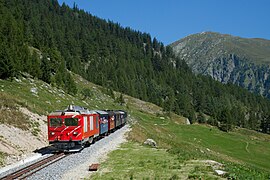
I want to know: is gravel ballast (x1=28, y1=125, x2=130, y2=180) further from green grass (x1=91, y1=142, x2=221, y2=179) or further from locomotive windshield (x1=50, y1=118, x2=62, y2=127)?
locomotive windshield (x1=50, y1=118, x2=62, y2=127)

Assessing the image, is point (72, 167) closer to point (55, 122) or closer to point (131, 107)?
point (55, 122)

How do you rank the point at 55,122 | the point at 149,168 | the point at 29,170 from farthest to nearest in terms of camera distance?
the point at 55,122, the point at 29,170, the point at 149,168

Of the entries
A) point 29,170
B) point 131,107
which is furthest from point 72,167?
point 131,107

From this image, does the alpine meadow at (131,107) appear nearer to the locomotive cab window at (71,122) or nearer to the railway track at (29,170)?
the railway track at (29,170)

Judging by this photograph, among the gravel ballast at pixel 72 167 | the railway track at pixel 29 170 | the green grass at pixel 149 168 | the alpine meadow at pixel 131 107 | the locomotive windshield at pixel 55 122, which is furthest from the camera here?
the locomotive windshield at pixel 55 122

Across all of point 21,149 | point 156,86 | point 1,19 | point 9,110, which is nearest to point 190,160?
point 21,149

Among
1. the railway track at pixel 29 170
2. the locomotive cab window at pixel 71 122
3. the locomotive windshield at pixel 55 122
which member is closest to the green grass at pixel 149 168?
the railway track at pixel 29 170

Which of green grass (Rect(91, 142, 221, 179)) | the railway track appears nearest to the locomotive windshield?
the railway track

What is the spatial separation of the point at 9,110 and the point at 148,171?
72.0 feet

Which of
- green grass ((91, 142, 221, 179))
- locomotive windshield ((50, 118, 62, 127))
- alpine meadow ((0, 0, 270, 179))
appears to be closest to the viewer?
green grass ((91, 142, 221, 179))

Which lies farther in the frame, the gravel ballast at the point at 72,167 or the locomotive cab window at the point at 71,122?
the locomotive cab window at the point at 71,122

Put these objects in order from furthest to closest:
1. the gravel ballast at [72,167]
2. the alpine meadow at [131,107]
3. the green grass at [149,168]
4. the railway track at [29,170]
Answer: the alpine meadow at [131,107]
the gravel ballast at [72,167]
the railway track at [29,170]
the green grass at [149,168]

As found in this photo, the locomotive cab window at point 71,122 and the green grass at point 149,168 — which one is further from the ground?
the locomotive cab window at point 71,122

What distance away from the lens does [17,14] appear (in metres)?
134
